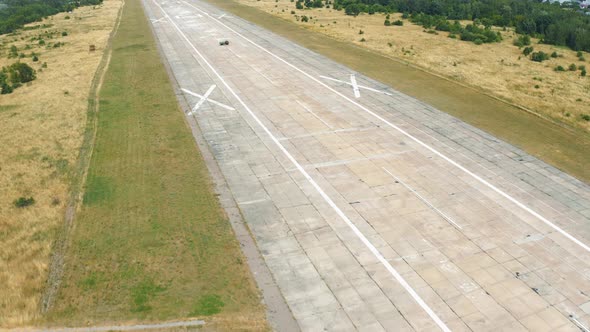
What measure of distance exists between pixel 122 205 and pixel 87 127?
43.9 feet

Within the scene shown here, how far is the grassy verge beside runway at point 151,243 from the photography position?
55.5ft

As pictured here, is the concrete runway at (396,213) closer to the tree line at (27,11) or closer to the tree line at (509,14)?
the tree line at (509,14)

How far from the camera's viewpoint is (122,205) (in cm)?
2350

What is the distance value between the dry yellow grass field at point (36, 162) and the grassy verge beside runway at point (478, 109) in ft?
97.6

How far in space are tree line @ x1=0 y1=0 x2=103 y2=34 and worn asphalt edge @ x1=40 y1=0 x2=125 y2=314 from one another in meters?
56.4

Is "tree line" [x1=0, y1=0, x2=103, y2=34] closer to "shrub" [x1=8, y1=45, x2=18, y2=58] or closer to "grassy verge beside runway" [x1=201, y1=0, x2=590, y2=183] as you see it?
"shrub" [x1=8, y1=45, x2=18, y2=58]

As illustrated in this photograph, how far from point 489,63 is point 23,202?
2016 inches

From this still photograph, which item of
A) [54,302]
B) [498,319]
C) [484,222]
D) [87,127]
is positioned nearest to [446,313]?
[498,319]

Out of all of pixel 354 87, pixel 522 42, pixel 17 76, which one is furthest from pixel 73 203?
pixel 522 42

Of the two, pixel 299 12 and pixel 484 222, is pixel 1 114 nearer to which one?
pixel 484 222

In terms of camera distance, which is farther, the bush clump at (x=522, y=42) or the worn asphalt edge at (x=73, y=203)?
the bush clump at (x=522, y=42)

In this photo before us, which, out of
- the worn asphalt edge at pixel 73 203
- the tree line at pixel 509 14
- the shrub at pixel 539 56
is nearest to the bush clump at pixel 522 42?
the tree line at pixel 509 14

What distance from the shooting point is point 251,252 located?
789 inches

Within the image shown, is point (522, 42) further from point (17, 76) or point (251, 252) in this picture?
point (17, 76)
